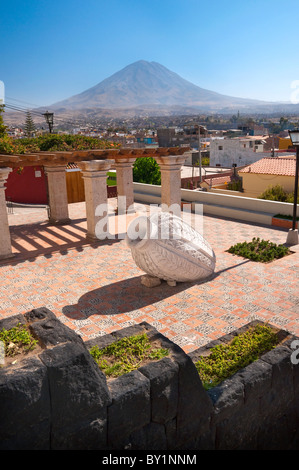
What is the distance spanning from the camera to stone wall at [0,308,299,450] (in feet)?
9.57

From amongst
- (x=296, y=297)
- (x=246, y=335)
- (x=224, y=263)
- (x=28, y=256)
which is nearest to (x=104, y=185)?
(x=28, y=256)

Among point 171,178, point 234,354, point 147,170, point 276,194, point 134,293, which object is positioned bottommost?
point 134,293

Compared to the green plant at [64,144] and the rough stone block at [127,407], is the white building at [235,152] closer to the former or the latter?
the green plant at [64,144]

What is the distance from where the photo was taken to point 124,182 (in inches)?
699

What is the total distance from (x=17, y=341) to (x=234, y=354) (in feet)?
10.7

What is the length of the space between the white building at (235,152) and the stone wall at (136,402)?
43.7 meters

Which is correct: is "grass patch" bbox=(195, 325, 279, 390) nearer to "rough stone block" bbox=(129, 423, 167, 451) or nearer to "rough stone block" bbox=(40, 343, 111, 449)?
"rough stone block" bbox=(129, 423, 167, 451)

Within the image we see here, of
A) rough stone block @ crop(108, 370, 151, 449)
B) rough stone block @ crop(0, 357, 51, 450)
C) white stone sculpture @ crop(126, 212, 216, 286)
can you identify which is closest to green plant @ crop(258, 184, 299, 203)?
white stone sculpture @ crop(126, 212, 216, 286)

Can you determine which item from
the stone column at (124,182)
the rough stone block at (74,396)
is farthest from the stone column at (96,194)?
the rough stone block at (74,396)

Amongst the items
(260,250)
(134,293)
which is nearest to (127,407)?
(134,293)

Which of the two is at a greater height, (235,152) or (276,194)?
(235,152)

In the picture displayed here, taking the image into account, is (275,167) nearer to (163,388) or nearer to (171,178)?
(171,178)

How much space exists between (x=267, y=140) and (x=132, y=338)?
193 ft

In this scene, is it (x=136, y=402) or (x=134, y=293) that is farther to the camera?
(x=134, y=293)
